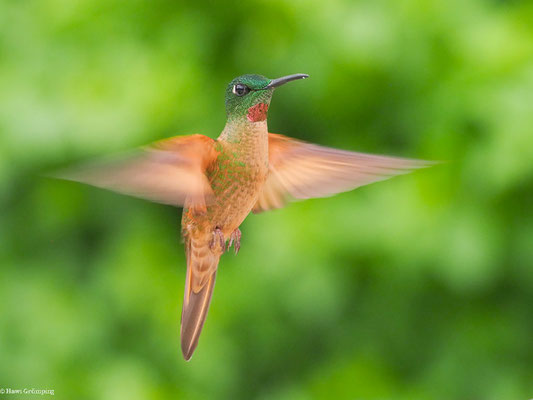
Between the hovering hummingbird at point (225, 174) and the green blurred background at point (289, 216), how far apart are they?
0.13 metres

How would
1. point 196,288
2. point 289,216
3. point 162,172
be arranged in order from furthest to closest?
1. point 289,216
2. point 196,288
3. point 162,172

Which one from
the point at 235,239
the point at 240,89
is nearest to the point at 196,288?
the point at 235,239

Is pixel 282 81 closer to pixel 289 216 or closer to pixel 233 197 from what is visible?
pixel 233 197

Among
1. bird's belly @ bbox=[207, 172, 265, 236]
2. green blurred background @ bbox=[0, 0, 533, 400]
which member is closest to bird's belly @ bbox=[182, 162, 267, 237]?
bird's belly @ bbox=[207, 172, 265, 236]

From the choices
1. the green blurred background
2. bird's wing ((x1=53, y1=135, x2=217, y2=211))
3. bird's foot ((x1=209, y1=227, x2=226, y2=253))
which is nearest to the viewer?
bird's wing ((x1=53, y1=135, x2=217, y2=211))

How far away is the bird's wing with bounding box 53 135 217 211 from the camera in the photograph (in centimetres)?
37

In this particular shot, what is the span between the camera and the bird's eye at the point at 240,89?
1.50 ft

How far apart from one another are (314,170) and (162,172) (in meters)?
0.17

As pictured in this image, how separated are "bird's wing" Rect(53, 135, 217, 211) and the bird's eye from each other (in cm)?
4

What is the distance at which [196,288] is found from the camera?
53 cm

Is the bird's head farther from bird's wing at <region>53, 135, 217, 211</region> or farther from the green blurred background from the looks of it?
the green blurred background

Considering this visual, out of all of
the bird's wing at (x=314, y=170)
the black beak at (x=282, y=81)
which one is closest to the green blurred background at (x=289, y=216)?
the bird's wing at (x=314, y=170)

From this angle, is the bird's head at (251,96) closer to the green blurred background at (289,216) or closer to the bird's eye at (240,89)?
the bird's eye at (240,89)

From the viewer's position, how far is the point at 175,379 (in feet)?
7.50
